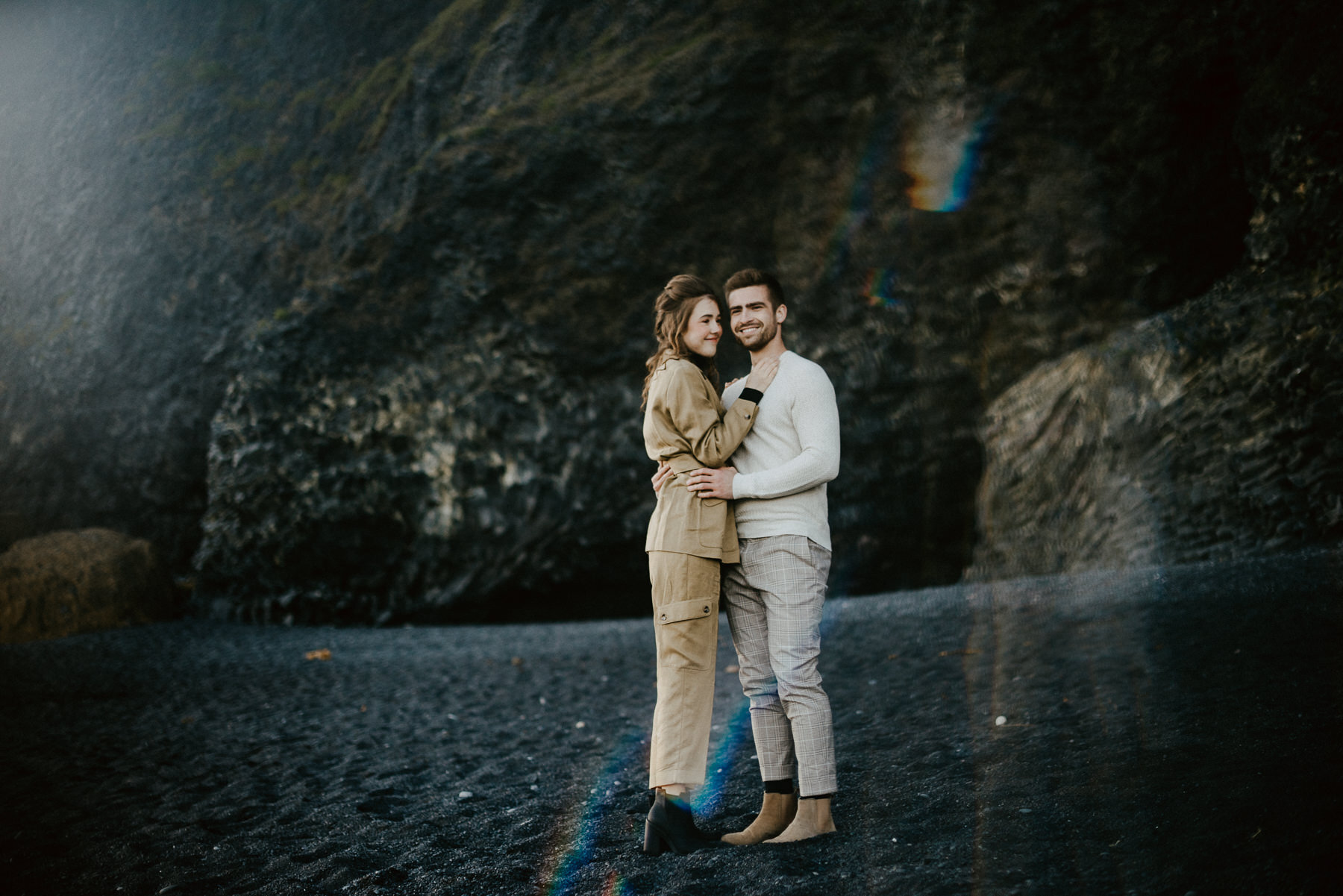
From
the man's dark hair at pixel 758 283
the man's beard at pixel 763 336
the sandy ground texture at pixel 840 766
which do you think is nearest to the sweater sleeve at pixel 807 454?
the man's beard at pixel 763 336

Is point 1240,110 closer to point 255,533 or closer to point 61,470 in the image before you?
point 255,533

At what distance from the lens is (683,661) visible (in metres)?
3.15

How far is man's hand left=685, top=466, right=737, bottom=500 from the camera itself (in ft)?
10.4

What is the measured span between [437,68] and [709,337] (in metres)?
13.1

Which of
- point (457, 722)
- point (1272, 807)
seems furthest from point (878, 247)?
point (1272, 807)

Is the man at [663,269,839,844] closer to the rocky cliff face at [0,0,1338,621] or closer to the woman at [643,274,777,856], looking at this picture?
the woman at [643,274,777,856]

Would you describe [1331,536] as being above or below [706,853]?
above

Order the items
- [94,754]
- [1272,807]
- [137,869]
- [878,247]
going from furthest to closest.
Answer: [878,247]
[94,754]
[137,869]
[1272,807]

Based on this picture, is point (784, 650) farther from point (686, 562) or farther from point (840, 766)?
point (840, 766)

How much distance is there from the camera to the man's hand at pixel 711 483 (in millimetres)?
3160

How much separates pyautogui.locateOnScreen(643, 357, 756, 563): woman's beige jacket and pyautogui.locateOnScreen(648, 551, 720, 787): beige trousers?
0.25 feet

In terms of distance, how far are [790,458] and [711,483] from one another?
0.36m

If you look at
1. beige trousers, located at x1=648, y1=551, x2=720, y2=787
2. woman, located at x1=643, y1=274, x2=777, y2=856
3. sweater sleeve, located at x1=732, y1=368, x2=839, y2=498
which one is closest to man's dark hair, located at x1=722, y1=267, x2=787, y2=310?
woman, located at x1=643, y1=274, x2=777, y2=856

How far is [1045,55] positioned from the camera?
11.3 metres
